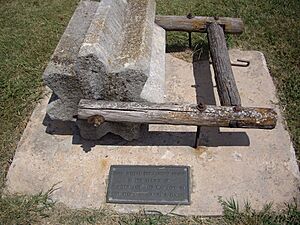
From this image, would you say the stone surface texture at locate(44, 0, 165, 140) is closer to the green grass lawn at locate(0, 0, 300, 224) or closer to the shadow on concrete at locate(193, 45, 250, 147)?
the shadow on concrete at locate(193, 45, 250, 147)

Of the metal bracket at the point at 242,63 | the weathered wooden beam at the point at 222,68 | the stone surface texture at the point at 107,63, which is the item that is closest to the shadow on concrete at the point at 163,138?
the stone surface texture at the point at 107,63

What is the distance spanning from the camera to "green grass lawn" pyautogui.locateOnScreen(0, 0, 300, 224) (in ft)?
15.6

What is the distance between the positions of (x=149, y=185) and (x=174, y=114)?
75 centimetres

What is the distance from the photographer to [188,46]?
5680 millimetres

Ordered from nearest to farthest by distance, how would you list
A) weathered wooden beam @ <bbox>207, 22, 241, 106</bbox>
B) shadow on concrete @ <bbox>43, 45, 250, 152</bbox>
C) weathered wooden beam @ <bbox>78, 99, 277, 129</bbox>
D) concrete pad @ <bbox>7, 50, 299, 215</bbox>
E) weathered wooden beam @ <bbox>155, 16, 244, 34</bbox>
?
1. weathered wooden beam @ <bbox>78, 99, 277, 129</bbox>
2. concrete pad @ <bbox>7, 50, 299, 215</bbox>
3. weathered wooden beam @ <bbox>207, 22, 241, 106</bbox>
4. shadow on concrete @ <bbox>43, 45, 250, 152</bbox>
5. weathered wooden beam @ <bbox>155, 16, 244, 34</bbox>

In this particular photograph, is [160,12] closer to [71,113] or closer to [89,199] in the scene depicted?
[71,113]

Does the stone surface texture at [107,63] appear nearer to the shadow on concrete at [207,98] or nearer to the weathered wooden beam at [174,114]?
the weathered wooden beam at [174,114]

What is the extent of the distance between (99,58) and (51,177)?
140 centimetres

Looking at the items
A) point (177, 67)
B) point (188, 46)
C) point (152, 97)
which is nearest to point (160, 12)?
point (188, 46)

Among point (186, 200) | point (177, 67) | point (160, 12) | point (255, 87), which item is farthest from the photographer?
point (160, 12)

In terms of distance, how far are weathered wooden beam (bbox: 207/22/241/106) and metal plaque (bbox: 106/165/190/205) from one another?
850mm

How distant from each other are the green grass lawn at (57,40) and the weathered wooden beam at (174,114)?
874mm

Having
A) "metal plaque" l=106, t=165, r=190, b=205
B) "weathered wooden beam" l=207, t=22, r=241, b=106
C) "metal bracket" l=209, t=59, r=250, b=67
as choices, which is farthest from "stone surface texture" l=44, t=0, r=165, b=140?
"metal bracket" l=209, t=59, r=250, b=67

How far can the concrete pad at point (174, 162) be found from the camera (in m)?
3.77
